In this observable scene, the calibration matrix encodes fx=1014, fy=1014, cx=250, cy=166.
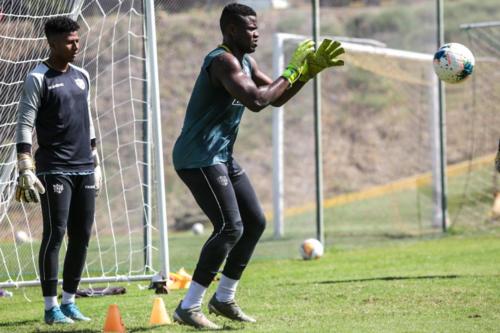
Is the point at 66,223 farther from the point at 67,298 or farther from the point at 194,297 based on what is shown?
the point at 194,297

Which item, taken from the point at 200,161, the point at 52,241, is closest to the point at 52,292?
the point at 52,241

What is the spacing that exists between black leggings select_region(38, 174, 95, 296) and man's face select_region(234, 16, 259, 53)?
1722mm

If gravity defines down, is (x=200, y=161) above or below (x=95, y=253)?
above

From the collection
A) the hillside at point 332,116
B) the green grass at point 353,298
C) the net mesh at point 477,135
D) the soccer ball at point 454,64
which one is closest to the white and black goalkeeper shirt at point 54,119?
the green grass at point 353,298

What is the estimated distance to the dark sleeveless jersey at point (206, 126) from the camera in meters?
7.27

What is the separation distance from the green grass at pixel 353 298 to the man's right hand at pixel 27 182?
0.99 metres

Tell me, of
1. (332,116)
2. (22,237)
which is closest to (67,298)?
(22,237)

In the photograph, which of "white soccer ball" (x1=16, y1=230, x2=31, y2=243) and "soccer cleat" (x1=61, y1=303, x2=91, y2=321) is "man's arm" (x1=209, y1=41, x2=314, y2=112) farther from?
"white soccer ball" (x1=16, y1=230, x2=31, y2=243)

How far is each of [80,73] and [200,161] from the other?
1.54m

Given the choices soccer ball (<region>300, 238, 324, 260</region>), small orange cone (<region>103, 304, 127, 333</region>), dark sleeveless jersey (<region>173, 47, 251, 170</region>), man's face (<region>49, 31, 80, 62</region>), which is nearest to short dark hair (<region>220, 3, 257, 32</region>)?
dark sleeveless jersey (<region>173, 47, 251, 170</region>)

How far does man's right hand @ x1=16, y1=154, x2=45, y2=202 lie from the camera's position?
7.56 metres

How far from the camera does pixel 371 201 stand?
23.5 m

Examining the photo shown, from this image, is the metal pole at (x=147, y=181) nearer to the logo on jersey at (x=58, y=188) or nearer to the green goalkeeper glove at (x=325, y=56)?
the logo on jersey at (x=58, y=188)

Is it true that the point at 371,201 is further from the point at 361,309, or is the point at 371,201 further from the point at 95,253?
the point at 361,309
